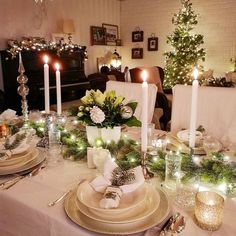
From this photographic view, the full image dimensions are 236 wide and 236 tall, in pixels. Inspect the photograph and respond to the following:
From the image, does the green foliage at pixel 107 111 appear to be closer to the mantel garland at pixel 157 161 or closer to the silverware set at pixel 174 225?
the mantel garland at pixel 157 161

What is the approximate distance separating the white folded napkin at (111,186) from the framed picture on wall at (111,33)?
6.34 metres

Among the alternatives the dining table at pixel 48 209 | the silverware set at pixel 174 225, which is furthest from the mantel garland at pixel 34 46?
the silverware set at pixel 174 225

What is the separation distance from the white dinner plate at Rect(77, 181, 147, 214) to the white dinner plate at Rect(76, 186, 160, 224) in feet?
0.05

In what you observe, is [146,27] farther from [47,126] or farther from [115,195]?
[115,195]

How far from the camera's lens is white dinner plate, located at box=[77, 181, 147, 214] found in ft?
2.37

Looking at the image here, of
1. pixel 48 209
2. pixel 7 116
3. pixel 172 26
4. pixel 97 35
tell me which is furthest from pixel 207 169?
pixel 172 26

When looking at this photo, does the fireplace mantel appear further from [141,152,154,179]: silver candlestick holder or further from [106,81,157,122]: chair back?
[141,152,154,179]: silver candlestick holder

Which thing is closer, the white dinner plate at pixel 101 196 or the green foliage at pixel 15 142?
the white dinner plate at pixel 101 196

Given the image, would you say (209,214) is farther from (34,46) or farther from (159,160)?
(34,46)

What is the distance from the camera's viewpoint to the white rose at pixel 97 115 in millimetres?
1115

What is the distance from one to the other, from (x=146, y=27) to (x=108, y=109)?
6247 mm

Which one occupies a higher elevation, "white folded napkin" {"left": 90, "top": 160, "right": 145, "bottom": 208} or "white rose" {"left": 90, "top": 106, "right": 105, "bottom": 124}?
"white rose" {"left": 90, "top": 106, "right": 105, "bottom": 124}

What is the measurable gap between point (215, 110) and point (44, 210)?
1251 millimetres

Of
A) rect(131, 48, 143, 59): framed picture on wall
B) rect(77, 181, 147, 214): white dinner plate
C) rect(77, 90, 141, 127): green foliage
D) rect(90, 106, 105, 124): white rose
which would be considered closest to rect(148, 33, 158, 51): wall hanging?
rect(131, 48, 143, 59): framed picture on wall
